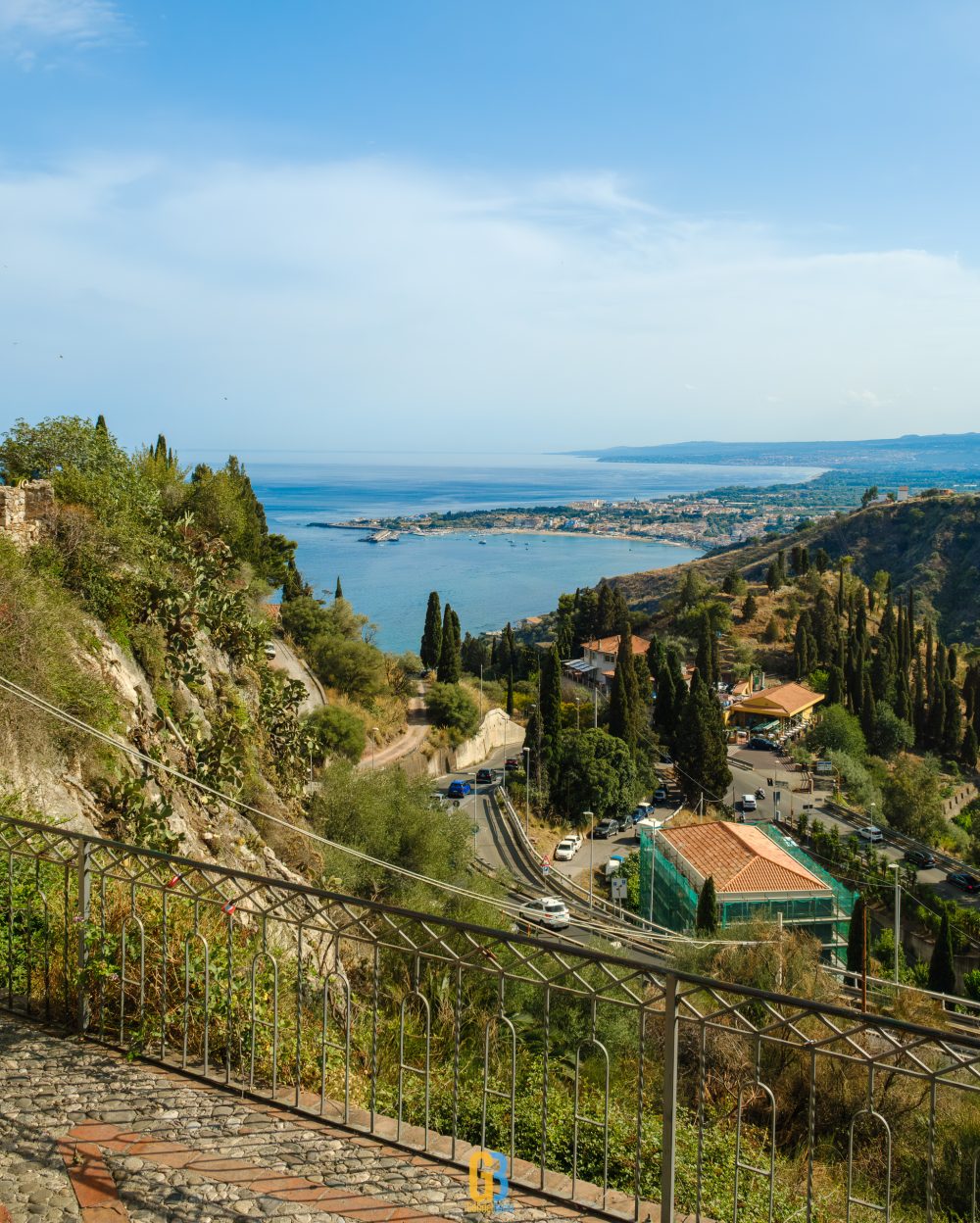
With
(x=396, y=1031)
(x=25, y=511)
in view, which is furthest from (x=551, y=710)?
(x=396, y=1031)

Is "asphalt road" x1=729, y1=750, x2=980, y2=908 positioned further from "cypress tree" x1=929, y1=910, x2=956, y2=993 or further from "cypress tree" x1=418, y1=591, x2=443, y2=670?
"cypress tree" x1=418, y1=591, x2=443, y2=670

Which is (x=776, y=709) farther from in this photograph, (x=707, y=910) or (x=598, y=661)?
(x=707, y=910)

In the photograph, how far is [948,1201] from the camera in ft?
19.1

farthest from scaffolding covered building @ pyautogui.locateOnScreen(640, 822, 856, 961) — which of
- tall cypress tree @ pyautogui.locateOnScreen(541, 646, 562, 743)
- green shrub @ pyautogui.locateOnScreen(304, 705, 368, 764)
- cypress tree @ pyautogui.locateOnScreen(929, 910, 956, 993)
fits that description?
tall cypress tree @ pyautogui.locateOnScreen(541, 646, 562, 743)

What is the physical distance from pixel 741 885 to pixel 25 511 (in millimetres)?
16101

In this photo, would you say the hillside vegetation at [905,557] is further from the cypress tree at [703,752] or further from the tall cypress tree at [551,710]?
the tall cypress tree at [551,710]

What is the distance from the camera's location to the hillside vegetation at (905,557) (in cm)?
7062

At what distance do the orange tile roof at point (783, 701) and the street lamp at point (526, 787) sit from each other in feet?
53.1

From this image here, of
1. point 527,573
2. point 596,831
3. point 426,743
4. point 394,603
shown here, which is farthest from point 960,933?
point 527,573

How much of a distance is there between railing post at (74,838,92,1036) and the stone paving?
259mm

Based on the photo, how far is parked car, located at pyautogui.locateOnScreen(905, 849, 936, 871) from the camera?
2863 centimetres

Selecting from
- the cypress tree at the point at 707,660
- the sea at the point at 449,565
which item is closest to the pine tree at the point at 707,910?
the cypress tree at the point at 707,660

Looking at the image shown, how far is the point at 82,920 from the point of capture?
3.72 m

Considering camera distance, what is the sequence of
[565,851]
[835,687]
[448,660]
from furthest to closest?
[835,687] < [448,660] < [565,851]
